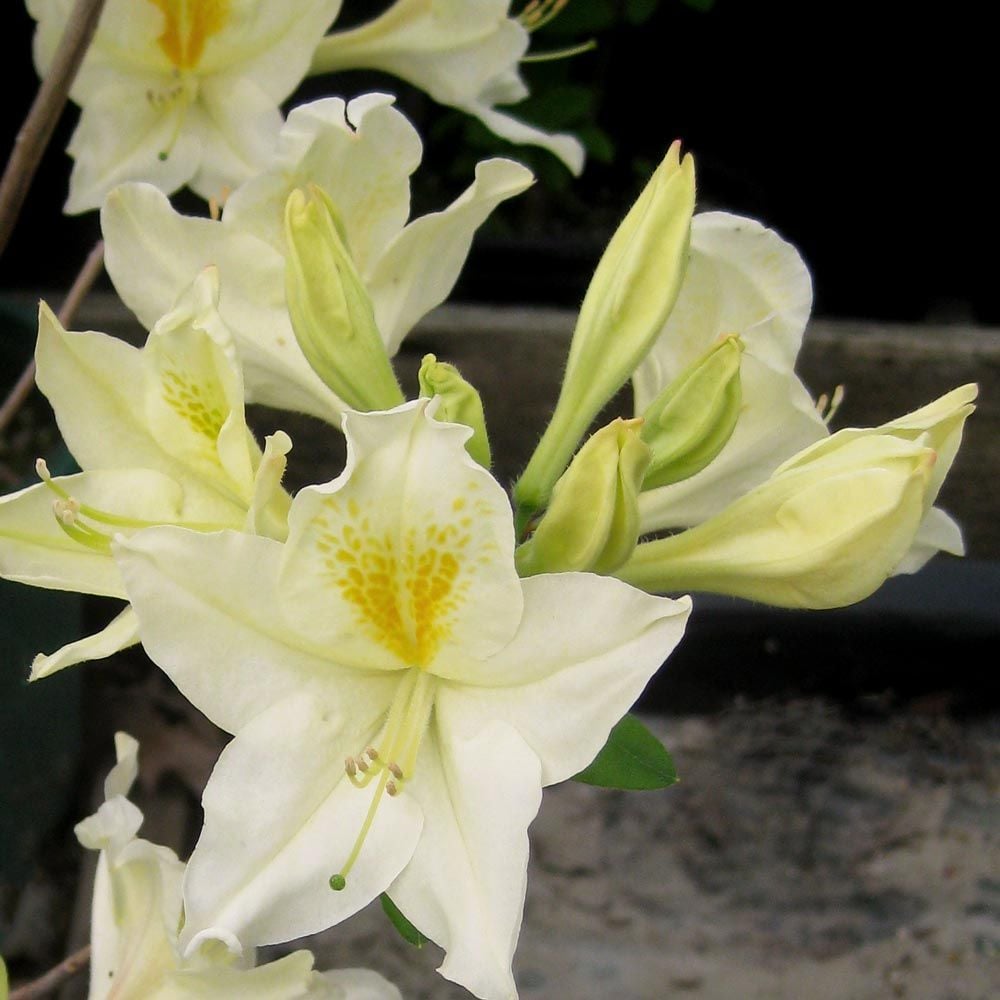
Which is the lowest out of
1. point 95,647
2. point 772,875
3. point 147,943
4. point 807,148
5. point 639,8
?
point 772,875

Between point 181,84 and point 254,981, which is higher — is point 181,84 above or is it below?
above

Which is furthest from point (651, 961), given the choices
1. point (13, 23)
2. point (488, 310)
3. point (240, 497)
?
point (13, 23)

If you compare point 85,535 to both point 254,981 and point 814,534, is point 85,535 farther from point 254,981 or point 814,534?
point 814,534

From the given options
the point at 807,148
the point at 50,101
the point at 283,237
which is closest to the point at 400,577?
the point at 283,237

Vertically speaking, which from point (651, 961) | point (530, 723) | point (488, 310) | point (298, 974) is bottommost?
point (651, 961)

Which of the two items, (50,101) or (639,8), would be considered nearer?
(50,101)

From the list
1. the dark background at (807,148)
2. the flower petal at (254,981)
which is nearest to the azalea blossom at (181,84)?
the flower petal at (254,981)

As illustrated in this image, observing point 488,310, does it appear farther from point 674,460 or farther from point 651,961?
point 674,460
